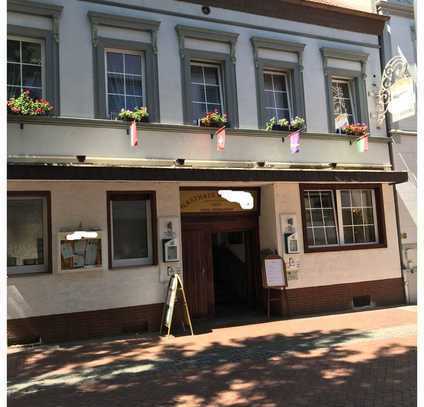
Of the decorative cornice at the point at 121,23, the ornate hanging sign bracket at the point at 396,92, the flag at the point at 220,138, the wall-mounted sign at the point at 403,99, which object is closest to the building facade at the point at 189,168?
the decorative cornice at the point at 121,23

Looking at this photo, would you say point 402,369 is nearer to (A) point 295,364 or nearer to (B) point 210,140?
(A) point 295,364

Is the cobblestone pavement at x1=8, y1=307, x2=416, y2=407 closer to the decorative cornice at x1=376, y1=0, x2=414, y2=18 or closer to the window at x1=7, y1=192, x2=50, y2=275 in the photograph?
the window at x1=7, y1=192, x2=50, y2=275

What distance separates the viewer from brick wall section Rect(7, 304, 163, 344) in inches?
332

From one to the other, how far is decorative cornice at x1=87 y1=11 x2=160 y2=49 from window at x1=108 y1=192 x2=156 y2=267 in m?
3.39

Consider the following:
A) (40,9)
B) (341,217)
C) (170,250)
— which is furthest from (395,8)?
(40,9)

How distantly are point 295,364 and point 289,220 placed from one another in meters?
4.74

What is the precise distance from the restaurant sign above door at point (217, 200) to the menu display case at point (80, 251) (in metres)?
2.34

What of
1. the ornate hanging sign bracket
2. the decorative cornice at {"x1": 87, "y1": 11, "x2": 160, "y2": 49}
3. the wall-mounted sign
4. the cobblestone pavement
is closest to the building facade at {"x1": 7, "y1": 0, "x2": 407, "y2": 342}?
the decorative cornice at {"x1": 87, "y1": 11, "x2": 160, "y2": 49}

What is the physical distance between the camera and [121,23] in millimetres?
9688

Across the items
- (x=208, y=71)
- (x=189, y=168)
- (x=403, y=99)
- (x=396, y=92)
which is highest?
(x=208, y=71)

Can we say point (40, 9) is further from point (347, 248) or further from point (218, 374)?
point (347, 248)

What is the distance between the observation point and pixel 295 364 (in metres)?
6.83

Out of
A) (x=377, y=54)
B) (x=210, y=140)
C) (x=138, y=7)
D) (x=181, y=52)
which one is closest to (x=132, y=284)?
(x=210, y=140)

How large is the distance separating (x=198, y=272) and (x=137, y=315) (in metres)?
1.94
